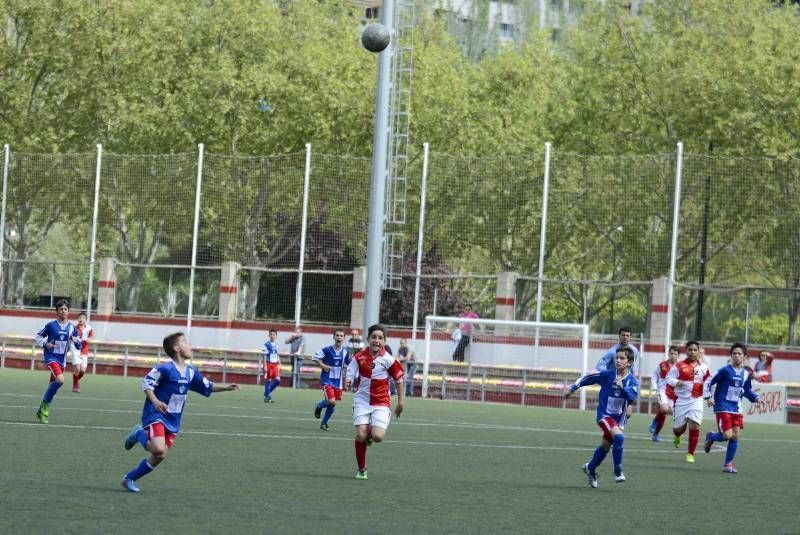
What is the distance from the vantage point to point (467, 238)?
46.8 metres

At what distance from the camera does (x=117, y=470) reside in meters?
17.0

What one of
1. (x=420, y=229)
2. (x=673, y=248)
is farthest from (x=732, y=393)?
(x=420, y=229)

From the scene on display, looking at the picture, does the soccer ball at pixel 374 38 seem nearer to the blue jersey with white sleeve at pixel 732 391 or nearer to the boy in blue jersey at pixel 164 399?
the blue jersey with white sleeve at pixel 732 391

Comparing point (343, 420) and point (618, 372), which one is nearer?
point (618, 372)

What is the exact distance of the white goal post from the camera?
43.2 m

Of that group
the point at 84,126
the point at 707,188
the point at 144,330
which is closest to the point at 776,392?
the point at 707,188

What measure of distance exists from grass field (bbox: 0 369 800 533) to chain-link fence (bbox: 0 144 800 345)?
1534cm

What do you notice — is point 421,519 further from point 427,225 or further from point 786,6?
point 786,6

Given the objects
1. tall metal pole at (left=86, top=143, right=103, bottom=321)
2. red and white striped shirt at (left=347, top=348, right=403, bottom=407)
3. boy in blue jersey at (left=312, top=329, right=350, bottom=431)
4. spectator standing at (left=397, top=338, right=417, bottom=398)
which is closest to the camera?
red and white striped shirt at (left=347, top=348, right=403, bottom=407)

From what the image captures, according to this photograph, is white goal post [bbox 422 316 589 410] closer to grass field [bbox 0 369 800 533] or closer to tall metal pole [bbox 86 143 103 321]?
tall metal pole [bbox 86 143 103 321]

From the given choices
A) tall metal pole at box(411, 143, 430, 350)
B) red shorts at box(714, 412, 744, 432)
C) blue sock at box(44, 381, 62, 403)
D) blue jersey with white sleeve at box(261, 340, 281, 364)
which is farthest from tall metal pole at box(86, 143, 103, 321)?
red shorts at box(714, 412, 744, 432)

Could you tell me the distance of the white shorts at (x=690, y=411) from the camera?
24859 mm

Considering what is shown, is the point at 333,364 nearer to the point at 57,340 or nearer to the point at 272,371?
the point at 57,340

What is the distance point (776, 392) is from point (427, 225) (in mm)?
11462
